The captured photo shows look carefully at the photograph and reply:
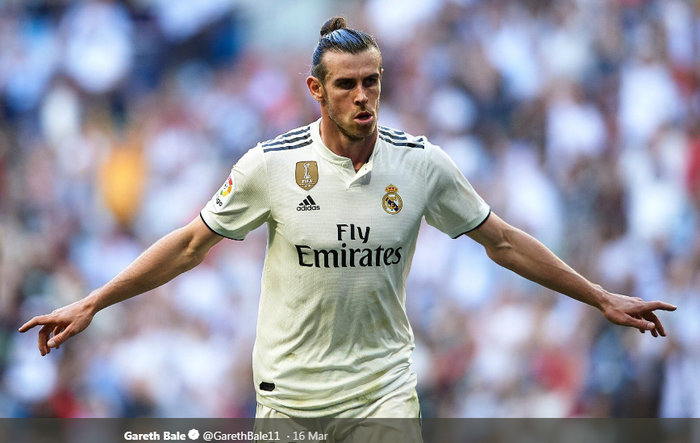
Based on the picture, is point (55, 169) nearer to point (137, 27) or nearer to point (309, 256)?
point (137, 27)

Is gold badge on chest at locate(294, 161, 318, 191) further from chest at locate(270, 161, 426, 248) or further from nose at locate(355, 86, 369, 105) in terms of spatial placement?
nose at locate(355, 86, 369, 105)

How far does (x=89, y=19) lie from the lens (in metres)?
9.15

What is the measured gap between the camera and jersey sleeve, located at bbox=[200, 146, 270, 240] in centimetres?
429

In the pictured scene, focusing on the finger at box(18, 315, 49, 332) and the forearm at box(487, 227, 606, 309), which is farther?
the forearm at box(487, 227, 606, 309)

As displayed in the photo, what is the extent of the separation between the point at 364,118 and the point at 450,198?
603 mm

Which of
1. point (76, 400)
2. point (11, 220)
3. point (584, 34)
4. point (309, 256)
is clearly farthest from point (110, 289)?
point (584, 34)

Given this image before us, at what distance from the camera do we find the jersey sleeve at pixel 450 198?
4.42 metres

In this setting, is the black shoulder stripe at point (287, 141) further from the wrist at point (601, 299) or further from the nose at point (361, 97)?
the wrist at point (601, 299)

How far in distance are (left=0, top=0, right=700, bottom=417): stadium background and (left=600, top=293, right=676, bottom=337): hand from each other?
141 inches

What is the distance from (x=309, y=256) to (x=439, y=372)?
404cm

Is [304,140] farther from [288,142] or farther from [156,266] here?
[156,266]

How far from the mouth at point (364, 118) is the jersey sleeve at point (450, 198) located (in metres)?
0.39

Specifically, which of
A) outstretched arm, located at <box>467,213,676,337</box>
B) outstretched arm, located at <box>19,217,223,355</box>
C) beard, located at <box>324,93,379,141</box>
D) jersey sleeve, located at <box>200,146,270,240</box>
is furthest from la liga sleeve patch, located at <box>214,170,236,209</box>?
outstretched arm, located at <box>467,213,676,337</box>

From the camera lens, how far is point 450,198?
4.45 meters
